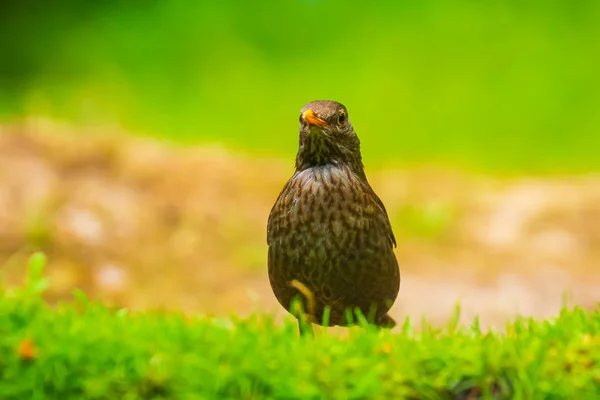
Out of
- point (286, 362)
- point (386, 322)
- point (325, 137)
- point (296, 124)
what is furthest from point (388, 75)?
point (286, 362)

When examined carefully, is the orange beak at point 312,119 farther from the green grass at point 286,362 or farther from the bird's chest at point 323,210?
the green grass at point 286,362

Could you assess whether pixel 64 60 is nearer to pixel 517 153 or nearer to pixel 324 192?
pixel 517 153

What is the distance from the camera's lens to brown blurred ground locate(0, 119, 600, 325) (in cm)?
660

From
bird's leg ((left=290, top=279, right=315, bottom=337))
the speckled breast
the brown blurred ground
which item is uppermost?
the brown blurred ground

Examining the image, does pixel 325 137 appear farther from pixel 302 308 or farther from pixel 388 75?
pixel 388 75

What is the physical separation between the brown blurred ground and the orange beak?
3104mm

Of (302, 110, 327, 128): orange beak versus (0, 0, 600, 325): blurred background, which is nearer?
(302, 110, 327, 128): orange beak

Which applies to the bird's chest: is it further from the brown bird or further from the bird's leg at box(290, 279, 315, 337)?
the bird's leg at box(290, 279, 315, 337)

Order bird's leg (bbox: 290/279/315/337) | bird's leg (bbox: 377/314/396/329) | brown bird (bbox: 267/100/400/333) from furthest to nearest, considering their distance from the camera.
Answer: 1. bird's leg (bbox: 377/314/396/329)
2. brown bird (bbox: 267/100/400/333)
3. bird's leg (bbox: 290/279/315/337)

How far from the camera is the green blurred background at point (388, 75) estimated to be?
8.14 m

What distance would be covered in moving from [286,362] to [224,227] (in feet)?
16.6

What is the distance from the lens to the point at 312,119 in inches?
118

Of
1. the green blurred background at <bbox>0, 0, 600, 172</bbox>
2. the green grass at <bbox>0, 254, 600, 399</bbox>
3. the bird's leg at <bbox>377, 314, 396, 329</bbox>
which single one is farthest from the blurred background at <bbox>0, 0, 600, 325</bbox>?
the green grass at <bbox>0, 254, 600, 399</bbox>

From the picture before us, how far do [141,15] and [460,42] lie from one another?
10.3 feet
